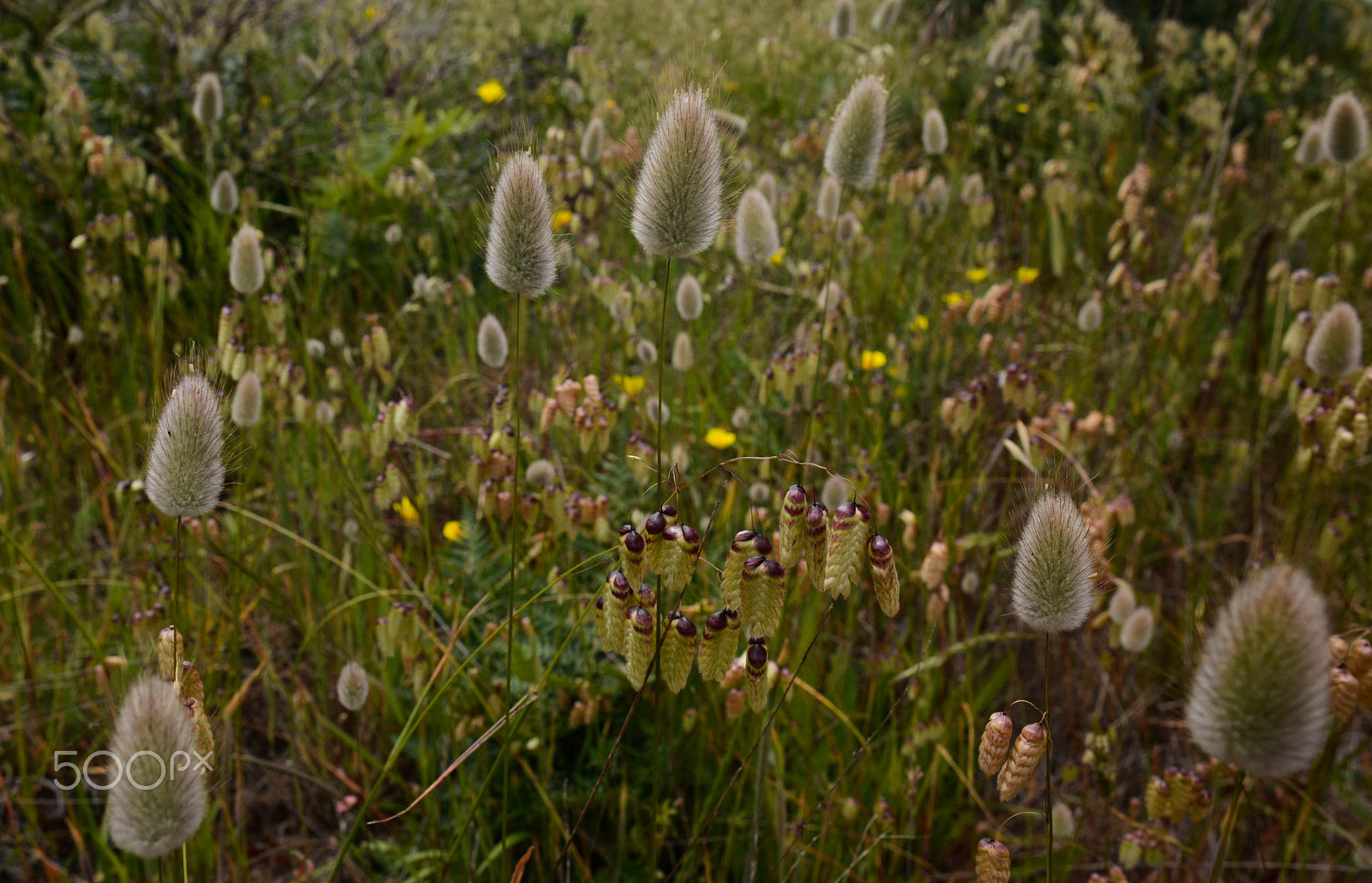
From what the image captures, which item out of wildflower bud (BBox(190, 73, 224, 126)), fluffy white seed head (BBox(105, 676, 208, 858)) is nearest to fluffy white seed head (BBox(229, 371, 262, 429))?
fluffy white seed head (BBox(105, 676, 208, 858))

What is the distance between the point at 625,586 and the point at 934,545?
3.20 ft

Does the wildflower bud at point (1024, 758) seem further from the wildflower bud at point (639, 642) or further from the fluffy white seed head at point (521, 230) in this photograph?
the fluffy white seed head at point (521, 230)

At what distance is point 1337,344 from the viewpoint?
217 cm

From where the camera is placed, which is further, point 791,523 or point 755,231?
point 755,231

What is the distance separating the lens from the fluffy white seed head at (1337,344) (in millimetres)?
2143

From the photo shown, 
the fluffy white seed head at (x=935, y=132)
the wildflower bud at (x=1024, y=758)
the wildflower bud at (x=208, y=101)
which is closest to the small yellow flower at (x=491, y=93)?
the wildflower bud at (x=208, y=101)

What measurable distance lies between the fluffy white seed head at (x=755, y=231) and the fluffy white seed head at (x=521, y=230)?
3.53 ft

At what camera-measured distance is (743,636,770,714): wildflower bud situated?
44.1 inches

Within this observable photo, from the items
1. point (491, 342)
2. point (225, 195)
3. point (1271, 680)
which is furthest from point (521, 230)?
point (225, 195)

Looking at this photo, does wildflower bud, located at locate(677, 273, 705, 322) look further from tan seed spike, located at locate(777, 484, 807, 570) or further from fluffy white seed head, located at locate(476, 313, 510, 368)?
tan seed spike, located at locate(777, 484, 807, 570)

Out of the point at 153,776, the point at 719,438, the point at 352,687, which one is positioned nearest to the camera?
the point at 153,776

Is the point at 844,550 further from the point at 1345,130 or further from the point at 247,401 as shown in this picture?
the point at 1345,130

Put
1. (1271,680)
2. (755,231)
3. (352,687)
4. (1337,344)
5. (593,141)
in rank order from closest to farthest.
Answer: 1. (1271,680)
2. (352,687)
3. (1337,344)
4. (755,231)
5. (593,141)

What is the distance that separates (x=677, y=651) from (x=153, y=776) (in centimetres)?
59
